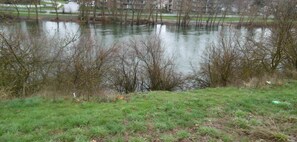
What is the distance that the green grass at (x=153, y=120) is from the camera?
4.95 meters

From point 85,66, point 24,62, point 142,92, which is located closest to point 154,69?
point 85,66

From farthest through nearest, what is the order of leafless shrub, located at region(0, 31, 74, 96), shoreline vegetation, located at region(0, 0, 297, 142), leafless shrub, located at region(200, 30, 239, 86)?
leafless shrub, located at region(200, 30, 239, 86)
leafless shrub, located at region(0, 31, 74, 96)
shoreline vegetation, located at region(0, 0, 297, 142)

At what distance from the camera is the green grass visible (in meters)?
4.95

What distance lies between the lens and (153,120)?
18.8ft

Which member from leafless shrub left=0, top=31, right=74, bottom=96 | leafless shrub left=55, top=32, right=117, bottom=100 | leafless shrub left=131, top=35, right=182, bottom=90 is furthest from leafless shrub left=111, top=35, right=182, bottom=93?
leafless shrub left=0, top=31, right=74, bottom=96

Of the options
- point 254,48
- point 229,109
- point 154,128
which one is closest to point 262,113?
point 229,109

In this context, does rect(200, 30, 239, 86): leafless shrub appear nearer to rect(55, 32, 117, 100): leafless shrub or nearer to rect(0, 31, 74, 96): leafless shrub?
rect(55, 32, 117, 100): leafless shrub

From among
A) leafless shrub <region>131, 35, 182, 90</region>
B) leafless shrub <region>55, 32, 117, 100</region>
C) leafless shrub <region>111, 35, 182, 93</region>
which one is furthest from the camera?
leafless shrub <region>131, 35, 182, 90</region>

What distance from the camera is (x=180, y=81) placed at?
640 inches

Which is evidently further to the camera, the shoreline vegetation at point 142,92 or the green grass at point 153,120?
the shoreline vegetation at point 142,92

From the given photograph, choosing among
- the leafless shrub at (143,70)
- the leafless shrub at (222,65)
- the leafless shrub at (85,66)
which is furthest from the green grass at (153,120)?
the leafless shrub at (143,70)

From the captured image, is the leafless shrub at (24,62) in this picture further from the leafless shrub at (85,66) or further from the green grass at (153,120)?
the green grass at (153,120)

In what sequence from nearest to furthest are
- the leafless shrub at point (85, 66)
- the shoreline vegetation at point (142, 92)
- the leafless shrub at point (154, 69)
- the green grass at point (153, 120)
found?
the green grass at point (153, 120), the shoreline vegetation at point (142, 92), the leafless shrub at point (85, 66), the leafless shrub at point (154, 69)

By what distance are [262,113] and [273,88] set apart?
11.5ft
